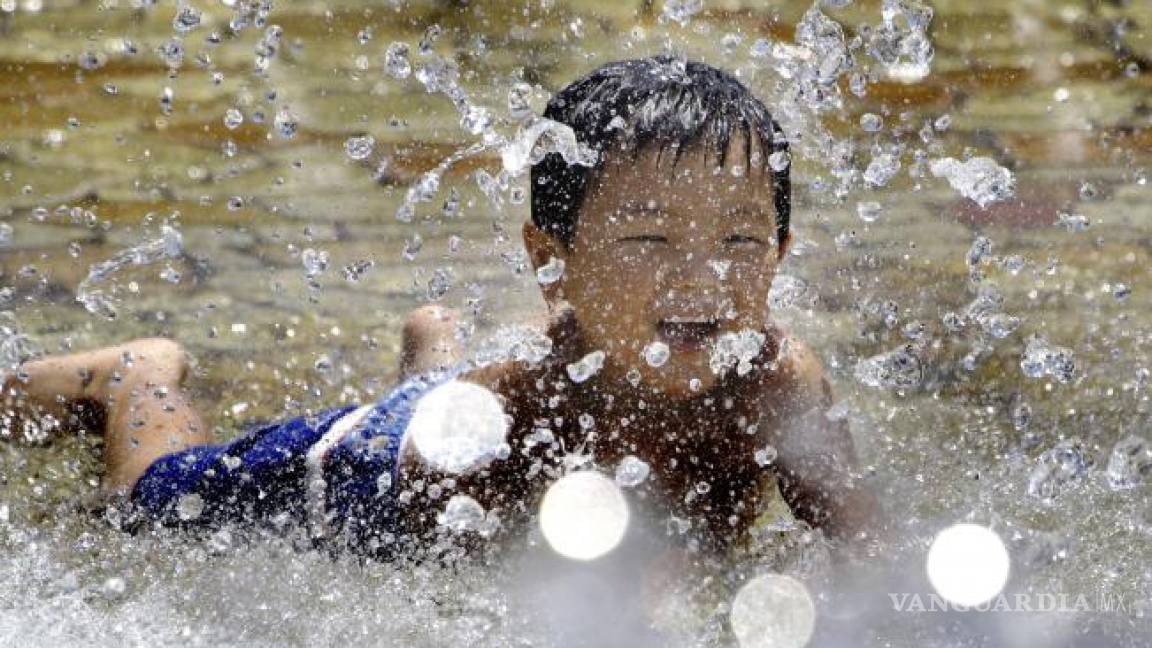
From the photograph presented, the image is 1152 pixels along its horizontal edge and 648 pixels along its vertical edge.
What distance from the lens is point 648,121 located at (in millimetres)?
2143

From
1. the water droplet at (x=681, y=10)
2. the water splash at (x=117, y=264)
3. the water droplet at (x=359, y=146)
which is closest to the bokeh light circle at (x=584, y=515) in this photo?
the water splash at (x=117, y=264)

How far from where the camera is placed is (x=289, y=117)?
14.9ft

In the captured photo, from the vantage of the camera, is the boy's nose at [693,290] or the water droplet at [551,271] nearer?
the boy's nose at [693,290]

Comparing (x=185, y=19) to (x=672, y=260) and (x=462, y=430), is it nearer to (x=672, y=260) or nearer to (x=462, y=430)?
(x=462, y=430)

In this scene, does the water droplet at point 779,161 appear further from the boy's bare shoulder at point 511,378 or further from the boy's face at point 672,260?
the boy's bare shoulder at point 511,378

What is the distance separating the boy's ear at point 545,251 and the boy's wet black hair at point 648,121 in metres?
0.02

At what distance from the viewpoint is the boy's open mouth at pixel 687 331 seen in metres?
2.17

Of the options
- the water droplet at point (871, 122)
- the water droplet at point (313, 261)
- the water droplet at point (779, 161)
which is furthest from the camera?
the water droplet at point (871, 122)

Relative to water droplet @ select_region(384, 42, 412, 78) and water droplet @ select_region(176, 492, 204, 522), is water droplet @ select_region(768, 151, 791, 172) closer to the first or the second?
water droplet @ select_region(176, 492, 204, 522)

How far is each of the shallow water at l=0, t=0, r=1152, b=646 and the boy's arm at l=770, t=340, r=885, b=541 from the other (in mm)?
799

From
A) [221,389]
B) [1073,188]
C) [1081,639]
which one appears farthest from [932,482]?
[1073,188]

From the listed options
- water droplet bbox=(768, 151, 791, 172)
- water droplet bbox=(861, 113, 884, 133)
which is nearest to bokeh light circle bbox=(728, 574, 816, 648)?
water droplet bbox=(768, 151, 791, 172)

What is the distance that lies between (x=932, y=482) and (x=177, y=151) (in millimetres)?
2749

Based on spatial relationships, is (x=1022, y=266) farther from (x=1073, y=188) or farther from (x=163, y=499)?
(x=163, y=499)
